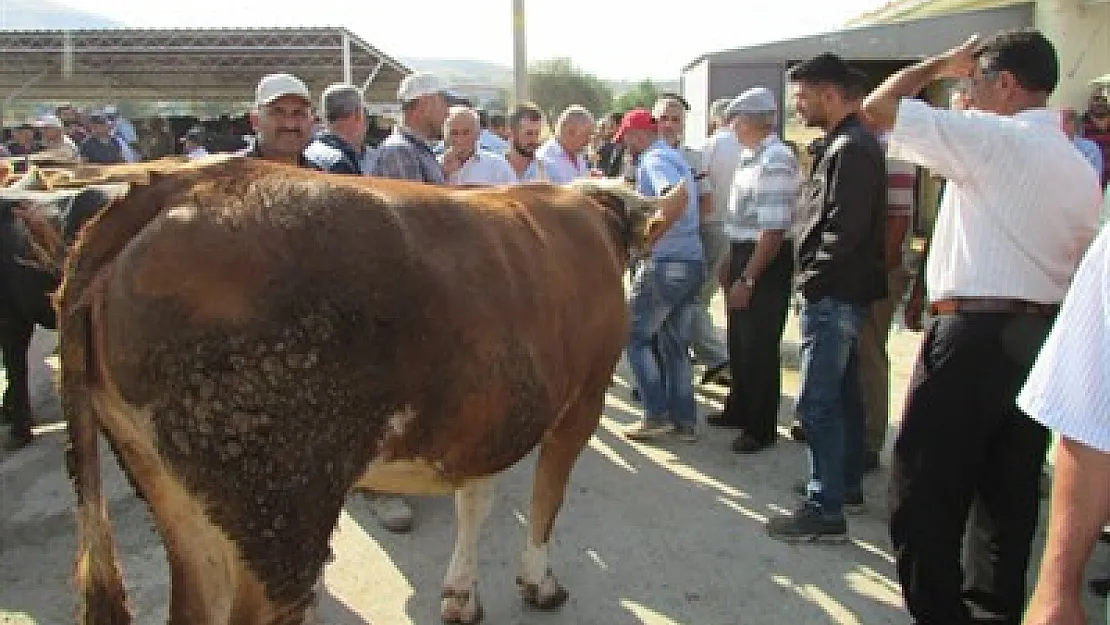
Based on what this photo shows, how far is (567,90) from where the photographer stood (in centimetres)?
6800

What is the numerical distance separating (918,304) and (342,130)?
3459 millimetres

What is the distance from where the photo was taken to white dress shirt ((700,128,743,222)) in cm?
751

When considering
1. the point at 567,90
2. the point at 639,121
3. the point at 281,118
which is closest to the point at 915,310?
the point at 639,121

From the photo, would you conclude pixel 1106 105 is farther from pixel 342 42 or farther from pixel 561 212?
pixel 342 42

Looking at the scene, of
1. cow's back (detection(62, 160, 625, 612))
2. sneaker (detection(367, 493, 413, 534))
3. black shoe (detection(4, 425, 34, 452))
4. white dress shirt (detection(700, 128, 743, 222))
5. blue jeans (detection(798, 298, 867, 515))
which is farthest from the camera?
white dress shirt (detection(700, 128, 743, 222))

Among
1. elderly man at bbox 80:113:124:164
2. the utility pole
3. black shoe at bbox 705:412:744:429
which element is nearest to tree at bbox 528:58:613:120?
the utility pole

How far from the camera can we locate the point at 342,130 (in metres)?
5.78

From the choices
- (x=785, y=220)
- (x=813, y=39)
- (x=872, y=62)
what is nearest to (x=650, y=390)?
(x=785, y=220)

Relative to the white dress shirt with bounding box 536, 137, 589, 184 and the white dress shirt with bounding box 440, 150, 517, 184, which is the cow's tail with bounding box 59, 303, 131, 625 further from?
the white dress shirt with bounding box 536, 137, 589, 184

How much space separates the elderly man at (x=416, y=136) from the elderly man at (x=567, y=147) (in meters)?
1.55

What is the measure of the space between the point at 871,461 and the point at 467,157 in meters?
3.18

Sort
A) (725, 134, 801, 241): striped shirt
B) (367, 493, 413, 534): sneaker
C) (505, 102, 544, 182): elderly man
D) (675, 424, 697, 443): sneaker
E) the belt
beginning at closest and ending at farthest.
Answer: the belt → (367, 493, 413, 534): sneaker → (725, 134, 801, 241): striped shirt → (675, 424, 697, 443): sneaker → (505, 102, 544, 182): elderly man

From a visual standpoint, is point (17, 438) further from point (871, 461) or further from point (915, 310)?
point (915, 310)

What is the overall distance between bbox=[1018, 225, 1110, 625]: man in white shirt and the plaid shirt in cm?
406
